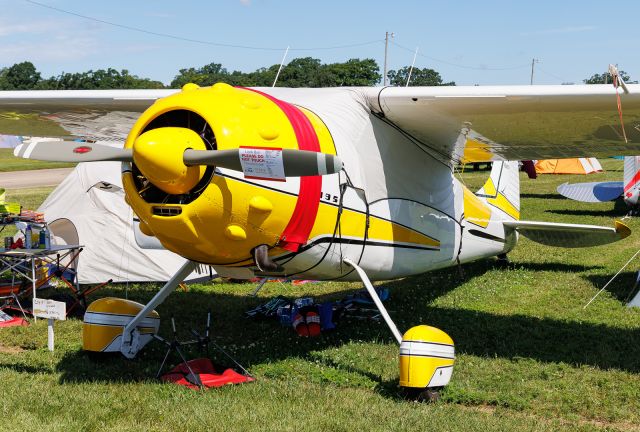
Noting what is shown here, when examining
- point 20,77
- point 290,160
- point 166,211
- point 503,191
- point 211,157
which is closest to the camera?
point 211,157

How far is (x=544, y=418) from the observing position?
17.7 feet

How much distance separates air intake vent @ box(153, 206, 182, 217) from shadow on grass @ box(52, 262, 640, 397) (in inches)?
71.0

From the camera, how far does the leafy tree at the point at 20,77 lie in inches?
3260

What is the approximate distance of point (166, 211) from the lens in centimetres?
516

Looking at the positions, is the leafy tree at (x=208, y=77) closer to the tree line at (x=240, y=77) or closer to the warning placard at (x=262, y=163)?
the tree line at (x=240, y=77)

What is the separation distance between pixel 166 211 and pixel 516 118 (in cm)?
362

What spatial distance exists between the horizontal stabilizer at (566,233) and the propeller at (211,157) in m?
5.55

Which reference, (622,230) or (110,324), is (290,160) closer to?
(110,324)

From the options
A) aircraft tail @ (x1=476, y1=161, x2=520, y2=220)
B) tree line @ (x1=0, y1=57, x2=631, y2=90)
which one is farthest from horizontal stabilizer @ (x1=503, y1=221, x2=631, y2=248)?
tree line @ (x1=0, y1=57, x2=631, y2=90)

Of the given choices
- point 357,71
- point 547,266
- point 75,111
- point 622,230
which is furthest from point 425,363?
point 357,71

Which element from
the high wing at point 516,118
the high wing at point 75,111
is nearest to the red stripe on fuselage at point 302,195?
the high wing at point 516,118

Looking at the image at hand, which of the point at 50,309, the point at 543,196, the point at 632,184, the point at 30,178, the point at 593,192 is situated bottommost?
the point at 30,178

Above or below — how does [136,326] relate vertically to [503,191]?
below

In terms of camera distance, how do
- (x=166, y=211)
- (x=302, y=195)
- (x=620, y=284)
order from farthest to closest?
(x=620, y=284), (x=302, y=195), (x=166, y=211)
